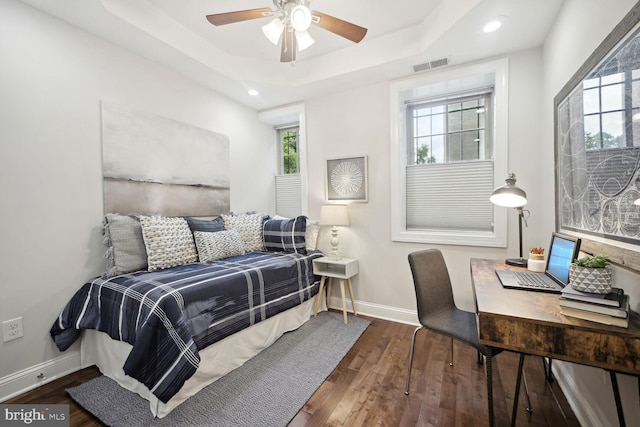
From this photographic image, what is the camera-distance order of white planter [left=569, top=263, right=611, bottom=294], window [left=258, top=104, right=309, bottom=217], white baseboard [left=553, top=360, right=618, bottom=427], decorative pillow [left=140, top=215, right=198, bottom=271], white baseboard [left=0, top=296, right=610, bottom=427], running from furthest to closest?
1. window [left=258, top=104, right=309, bottom=217]
2. decorative pillow [left=140, top=215, right=198, bottom=271]
3. white baseboard [left=0, top=296, right=610, bottom=427]
4. white baseboard [left=553, top=360, right=618, bottom=427]
5. white planter [left=569, top=263, right=611, bottom=294]

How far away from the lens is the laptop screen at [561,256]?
139 cm

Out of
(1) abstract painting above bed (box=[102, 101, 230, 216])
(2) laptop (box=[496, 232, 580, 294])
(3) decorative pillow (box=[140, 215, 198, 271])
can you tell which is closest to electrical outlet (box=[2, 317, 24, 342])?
(3) decorative pillow (box=[140, 215, 198, 271])

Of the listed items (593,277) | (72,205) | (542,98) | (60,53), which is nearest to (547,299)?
(593,277)

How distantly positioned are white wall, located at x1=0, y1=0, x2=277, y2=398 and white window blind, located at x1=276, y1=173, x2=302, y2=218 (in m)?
2.00

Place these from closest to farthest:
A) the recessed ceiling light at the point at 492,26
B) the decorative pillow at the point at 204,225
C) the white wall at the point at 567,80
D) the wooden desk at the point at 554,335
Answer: the wooden desk at the point at 554,335, the white wall at the point at 567,80, the recessed ceiling light at the point at 492,26, the decorative pillow at the point at 204,225

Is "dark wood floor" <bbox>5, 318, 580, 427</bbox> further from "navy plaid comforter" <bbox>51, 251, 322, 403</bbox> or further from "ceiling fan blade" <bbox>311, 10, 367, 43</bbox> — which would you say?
"ceiling fan blade" <bbox>311, 10, 367, 43</bbox>

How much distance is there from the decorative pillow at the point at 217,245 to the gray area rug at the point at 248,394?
3.17 feet

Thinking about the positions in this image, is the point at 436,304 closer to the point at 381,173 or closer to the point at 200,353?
the point at 381,173

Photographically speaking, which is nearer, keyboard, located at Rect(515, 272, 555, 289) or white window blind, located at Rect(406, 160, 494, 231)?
keyboard, located at Rect(515, 272, 555, 289)

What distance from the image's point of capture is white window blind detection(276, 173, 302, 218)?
390 centimetres

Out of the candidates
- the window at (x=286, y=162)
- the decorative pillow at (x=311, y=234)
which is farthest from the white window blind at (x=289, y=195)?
the decorative pillow at (x=311, y=234)

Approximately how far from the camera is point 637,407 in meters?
1.03

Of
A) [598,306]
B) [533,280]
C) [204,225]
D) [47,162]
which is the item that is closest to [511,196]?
[533,280]

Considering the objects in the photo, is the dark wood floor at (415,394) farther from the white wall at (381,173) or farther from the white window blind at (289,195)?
the white window blind at (289,195)
